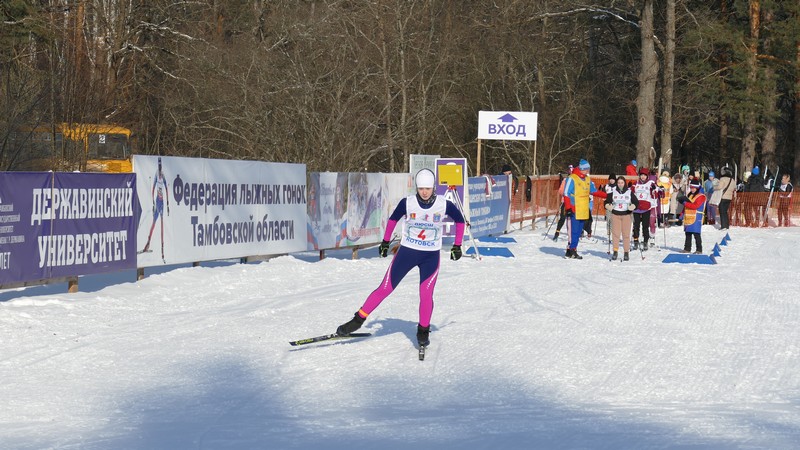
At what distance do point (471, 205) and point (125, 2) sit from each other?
15.2 meters

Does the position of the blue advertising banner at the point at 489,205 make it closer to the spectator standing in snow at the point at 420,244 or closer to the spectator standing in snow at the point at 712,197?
the spectator standing in snow at the point at 712,197

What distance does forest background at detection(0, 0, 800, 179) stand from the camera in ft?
110

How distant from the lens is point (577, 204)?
2256 centimetres

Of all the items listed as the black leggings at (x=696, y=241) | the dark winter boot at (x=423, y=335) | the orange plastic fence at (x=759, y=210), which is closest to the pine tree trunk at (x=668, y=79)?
the orange plastic fence at (x=759, y=210)

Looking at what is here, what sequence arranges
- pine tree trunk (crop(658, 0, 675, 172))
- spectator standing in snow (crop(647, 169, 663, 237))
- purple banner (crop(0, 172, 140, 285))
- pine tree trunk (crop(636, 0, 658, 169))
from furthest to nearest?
pine tree trunk (crop(658, 0, 675, 172))
pine tree trunk (crop(636, 0, 658, 169))
spectator standing in snow (crop(647, 169, 663, 237))
purple banner (crop(0, 172, 140, 285))

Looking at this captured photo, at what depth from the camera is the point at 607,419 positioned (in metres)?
8.16

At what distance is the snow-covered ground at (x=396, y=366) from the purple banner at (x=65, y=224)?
41 cm

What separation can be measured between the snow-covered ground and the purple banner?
41 cm

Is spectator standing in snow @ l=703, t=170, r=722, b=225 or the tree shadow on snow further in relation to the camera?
spectator standing in snow @ l=703, t=170, r=722, b=225

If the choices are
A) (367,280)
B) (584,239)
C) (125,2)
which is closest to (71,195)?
(367,280)

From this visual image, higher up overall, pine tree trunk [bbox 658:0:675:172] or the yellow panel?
pine tree trunk [bbox 658:0:675:172]

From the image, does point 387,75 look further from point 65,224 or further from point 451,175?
point 65,224

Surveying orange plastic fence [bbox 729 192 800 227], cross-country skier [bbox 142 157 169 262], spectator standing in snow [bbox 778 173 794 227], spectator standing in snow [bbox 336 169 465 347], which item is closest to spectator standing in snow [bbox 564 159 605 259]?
cross-country skier [bbox 142 157 169 262]

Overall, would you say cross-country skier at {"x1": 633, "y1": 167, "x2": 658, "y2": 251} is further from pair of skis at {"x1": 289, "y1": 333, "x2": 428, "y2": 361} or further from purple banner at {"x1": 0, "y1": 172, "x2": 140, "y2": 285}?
pair of skis at {"x1": 289, "y1": 333, "x2": 428, "y2": 361}
